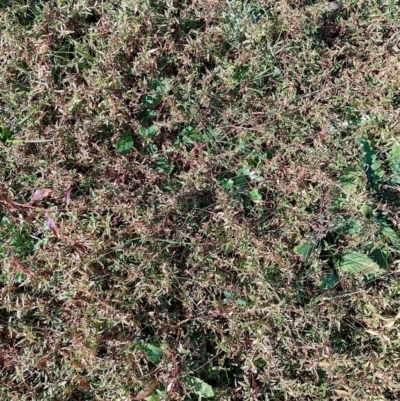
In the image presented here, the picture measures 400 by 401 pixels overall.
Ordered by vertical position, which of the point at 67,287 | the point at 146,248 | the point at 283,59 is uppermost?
the point at 283,59

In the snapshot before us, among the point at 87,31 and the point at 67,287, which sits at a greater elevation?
the point at 87,31

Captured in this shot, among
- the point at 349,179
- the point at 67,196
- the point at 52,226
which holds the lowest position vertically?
the point at 52,226

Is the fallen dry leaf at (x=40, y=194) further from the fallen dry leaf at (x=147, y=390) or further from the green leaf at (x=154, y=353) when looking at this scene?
the fallen dry leaf at (x=147, y=390)

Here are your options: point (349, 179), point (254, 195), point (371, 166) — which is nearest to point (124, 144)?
→ point (254, 195)

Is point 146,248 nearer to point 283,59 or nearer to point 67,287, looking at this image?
point 67,287

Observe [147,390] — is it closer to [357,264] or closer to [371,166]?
[357,264]

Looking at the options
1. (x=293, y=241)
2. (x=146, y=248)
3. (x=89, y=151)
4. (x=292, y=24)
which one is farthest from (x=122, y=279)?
(x=292, y=24)

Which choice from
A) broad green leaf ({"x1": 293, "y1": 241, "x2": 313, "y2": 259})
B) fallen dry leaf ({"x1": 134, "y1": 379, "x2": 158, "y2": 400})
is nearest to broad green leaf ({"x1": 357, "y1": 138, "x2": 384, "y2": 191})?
broad green leaf ({"x1": 293, "y1": 241, "x2": 313, "y2": 259})

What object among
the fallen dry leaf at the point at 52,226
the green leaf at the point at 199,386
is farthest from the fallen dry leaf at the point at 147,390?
the fallen dry leaf at the point at 52,226
